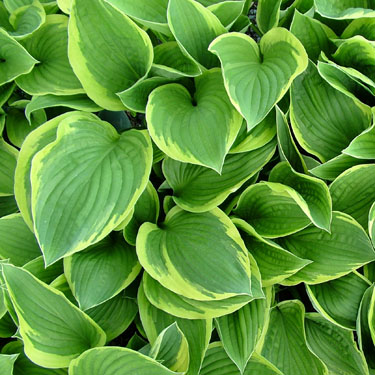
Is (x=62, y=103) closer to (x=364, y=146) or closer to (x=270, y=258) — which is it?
(x=270, y=258)

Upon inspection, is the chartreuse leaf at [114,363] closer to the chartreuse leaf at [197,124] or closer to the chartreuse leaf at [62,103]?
the chartreuse leaf at [197,124]

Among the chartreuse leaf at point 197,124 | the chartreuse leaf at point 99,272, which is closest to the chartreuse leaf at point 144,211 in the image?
the chartreuse leaf at point 99,272

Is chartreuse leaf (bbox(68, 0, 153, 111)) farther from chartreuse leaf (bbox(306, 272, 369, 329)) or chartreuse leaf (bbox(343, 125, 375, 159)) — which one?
chartreuse leaf (bbox(306, 272, 369, 329))

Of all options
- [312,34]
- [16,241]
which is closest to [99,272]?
[16,241]

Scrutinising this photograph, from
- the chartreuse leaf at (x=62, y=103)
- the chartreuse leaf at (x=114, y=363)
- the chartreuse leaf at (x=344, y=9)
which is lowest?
the chartreuse leaf at (x=114, y=363)

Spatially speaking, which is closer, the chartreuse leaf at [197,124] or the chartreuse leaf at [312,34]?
the chartreuse leaf at [197,124]
